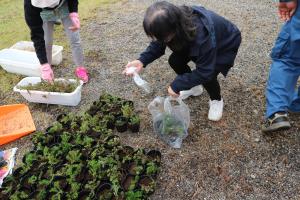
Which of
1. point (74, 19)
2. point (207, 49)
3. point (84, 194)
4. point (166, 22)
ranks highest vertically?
point (166, 22)

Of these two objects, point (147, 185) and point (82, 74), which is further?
point (82, 74)

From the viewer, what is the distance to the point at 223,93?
360 cm

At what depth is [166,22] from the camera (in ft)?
7.46

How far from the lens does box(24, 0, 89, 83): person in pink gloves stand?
329cm

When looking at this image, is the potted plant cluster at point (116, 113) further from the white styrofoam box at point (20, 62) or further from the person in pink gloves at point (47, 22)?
the white styrofoam box at point (20, 62)

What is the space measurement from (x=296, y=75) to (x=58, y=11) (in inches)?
95.3

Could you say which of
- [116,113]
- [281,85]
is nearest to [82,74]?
[116,113]

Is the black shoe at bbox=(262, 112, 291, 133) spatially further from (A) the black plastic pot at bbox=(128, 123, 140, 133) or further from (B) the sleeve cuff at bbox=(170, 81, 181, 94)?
(A) the black plastic pot at bbox=(128, 123, 140, 133)

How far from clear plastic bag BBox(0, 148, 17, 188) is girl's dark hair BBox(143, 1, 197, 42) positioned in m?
1.70

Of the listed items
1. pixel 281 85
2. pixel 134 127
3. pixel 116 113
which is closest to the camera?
pixel 281 85

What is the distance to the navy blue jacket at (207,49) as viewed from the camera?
2564 millimetres

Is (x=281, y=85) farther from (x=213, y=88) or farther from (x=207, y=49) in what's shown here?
(x=207, y=49)

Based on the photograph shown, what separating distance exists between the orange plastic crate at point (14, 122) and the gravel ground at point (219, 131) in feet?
0.24

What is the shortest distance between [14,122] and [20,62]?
984mm
